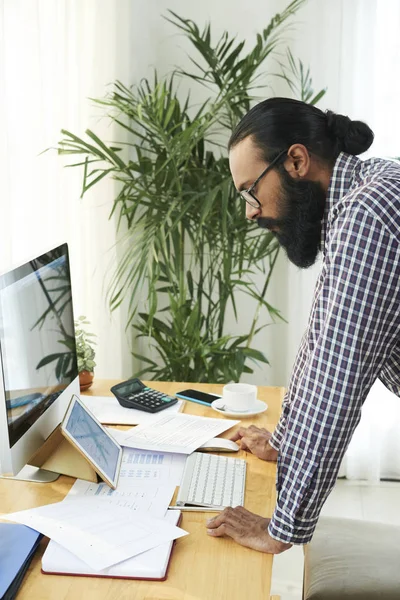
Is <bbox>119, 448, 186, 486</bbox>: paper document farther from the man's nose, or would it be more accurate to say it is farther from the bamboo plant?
the bamboo plant

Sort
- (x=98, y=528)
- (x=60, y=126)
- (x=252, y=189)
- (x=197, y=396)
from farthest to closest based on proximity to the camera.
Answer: (x=60, y=126) → (x=197, y=396) → (x=252, y=189) → (x=98, y=528)

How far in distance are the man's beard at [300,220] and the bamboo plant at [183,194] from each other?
119 cm

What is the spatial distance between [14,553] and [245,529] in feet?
1.29

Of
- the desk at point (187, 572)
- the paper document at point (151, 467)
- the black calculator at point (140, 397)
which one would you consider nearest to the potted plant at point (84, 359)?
the black calculator at point (140, 397)

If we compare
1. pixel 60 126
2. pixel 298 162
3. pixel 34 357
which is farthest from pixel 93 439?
pixel 60 126

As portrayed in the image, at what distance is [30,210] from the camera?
9.53 feet

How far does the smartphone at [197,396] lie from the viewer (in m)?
2.11

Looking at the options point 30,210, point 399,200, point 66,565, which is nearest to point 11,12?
point 30,210

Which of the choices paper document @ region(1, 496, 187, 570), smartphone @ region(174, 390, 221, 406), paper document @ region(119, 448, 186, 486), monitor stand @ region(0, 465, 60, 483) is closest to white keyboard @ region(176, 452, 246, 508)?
paper document @ region(119, 448, 186, 486)

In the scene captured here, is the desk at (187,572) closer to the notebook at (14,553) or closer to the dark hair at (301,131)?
the notebook at (14,553)

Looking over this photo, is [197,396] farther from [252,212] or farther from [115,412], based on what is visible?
[252,212]

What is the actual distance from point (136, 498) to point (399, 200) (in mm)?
737

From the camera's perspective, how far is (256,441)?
5.83 ft

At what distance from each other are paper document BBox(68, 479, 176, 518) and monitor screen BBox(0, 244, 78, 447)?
0.17 meters
